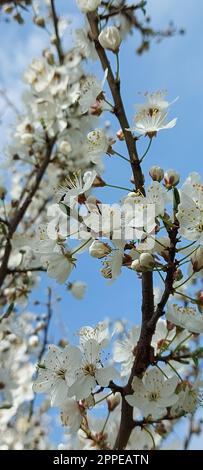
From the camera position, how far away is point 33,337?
16.6ft

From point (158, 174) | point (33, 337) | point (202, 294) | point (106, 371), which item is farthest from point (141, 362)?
point (33, 337)

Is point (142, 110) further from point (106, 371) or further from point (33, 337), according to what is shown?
point (33, 337)

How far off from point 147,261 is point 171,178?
0.91 feet

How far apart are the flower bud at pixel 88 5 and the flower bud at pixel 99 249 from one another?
3.38 feet

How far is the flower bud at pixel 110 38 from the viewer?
1.91 meters

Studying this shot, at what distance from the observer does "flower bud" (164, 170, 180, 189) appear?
1.48m

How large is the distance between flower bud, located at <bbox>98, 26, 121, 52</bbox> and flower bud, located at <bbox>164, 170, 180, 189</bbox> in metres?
0.65

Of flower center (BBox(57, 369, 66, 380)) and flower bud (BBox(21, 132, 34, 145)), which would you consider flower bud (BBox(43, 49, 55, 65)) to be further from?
flower center (BBox(57, 369, 66, 380))

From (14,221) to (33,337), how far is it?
6.83 feet

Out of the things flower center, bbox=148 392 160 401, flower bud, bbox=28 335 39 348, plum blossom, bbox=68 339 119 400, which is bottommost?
flower center, bbox=148 392 160 401

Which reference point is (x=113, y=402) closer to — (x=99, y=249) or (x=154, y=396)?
(x=154, y=396)

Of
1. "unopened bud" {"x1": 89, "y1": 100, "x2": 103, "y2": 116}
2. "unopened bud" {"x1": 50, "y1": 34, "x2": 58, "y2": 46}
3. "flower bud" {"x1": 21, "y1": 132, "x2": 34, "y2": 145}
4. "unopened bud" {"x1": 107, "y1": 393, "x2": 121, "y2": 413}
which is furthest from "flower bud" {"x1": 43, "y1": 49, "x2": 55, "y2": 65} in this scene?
"unopened bud" {"x1": 107, "y1": 393, "x2": 121, "y2": 413}

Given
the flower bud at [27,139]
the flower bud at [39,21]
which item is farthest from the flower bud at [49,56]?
the flower bud at [27,139]

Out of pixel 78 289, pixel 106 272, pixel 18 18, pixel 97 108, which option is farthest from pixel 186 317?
pixel 18 18
